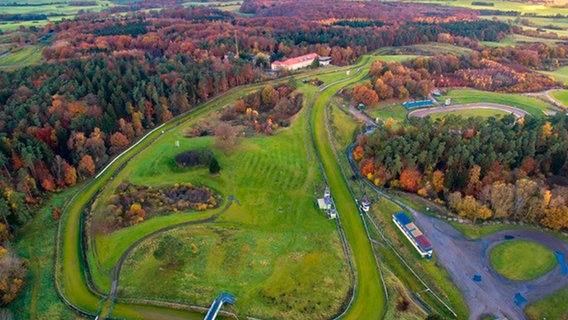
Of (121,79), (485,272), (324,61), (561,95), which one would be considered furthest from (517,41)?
(121,79)

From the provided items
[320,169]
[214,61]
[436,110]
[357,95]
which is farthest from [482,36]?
[320,169]

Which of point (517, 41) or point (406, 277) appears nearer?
point (406, 277)

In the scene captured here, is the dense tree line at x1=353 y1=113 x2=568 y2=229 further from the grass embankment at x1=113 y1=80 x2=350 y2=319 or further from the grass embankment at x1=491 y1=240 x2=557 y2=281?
the grass embankment at x1=113 y1=80 x2=350 y2=319

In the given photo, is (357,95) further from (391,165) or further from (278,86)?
(391,165)

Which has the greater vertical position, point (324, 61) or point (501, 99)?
point (324, 61)

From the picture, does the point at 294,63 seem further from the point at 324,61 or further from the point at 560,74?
the point at 560,74

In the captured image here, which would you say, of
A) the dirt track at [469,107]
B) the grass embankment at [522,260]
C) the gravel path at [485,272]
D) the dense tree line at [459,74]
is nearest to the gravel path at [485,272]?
the gravel path at [485,272]
